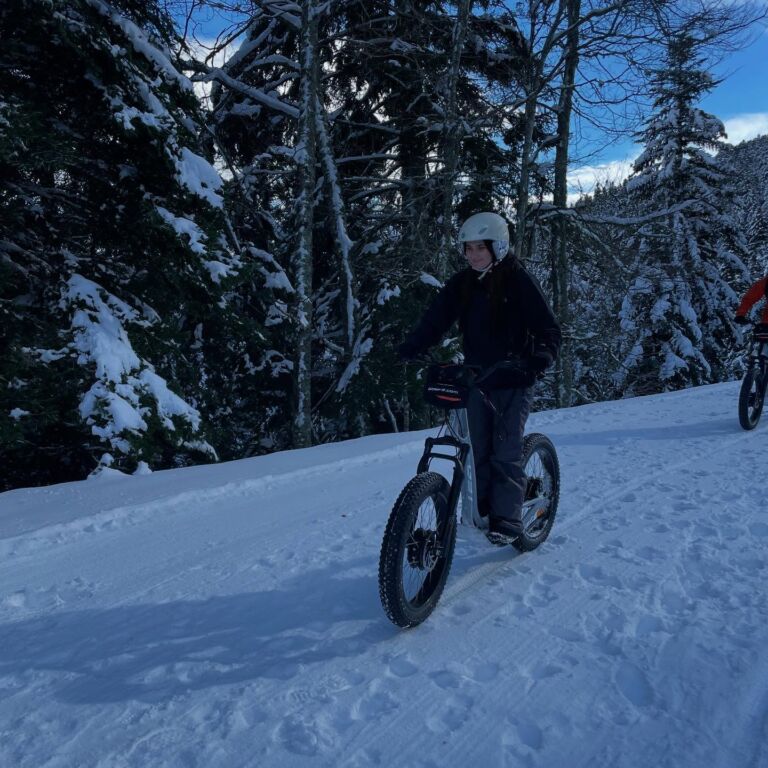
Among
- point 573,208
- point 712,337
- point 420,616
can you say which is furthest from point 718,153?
point 420,616

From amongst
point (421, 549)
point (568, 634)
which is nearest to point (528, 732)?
point (568, 634)

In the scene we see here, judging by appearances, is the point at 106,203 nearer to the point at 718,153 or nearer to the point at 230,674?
the point at 230,674

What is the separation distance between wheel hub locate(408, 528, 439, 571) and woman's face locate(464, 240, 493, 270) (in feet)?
5.24

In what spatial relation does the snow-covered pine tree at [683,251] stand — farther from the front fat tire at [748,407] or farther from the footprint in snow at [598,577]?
the footprint in snow at [598,577]

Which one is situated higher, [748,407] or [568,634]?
[748,407]

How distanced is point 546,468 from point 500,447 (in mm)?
889

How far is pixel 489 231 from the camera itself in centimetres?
315

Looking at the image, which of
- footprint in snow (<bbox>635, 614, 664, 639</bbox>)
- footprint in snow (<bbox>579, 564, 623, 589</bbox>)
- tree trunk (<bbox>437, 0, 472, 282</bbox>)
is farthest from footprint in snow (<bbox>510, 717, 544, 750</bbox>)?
tree trunk (<bbox>437, 0, 472, 282</bbox>)

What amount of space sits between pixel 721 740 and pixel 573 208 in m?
13.9

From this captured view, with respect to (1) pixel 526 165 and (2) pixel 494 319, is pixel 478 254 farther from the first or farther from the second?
(1) pixel 526 165

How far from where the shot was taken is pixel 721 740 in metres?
1.98

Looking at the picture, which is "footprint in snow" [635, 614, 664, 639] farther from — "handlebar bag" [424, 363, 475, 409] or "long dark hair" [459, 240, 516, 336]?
"long dark hair" [459, 240, 516, 336]

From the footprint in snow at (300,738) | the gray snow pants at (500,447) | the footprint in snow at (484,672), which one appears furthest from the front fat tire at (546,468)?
the footprint in snow at (300,738)

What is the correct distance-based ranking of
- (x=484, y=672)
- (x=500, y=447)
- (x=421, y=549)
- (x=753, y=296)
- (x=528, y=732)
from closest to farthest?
(x=528, y=732) → (x=484, y=672) → (x=421, y=549) → (x=500, y=447) → (x=753, y=296)
